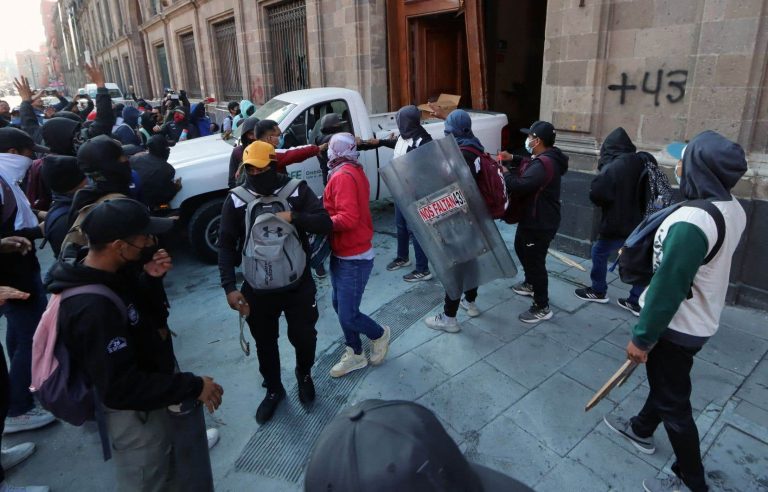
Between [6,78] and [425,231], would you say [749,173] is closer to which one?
[425,231]

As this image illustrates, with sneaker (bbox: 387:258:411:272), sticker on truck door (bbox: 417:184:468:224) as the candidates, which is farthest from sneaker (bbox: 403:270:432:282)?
sticker on truck door (bbox: 417:184:468:224)

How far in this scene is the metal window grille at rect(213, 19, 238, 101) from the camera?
1405 cm

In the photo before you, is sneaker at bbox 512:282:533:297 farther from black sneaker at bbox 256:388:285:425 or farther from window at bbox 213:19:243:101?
window at bbox 213:19:243:101

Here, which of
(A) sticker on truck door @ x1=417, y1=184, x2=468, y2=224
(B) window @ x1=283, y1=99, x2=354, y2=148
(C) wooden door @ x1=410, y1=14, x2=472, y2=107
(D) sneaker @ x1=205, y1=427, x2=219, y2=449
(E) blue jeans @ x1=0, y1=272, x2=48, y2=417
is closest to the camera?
(D) sneaker @ x1=205, y1=427, x2=219, y2=449

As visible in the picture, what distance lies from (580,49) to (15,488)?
6.03m

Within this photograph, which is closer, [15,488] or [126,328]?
[126,328]

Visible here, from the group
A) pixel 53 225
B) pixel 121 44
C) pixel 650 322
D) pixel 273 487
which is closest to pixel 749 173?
pixel 650 322

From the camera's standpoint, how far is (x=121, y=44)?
1086 inches

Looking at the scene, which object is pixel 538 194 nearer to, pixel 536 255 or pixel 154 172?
pixel 536 255

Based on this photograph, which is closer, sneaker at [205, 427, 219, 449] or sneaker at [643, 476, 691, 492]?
sneaker at [643, 476, 691, 492]

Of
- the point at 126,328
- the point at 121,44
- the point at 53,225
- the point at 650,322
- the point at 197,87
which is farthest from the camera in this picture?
the point at 121,44

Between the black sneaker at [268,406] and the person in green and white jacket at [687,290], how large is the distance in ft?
7.17

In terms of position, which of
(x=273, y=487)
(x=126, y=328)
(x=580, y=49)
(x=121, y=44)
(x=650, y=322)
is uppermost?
(x=121, y=44)

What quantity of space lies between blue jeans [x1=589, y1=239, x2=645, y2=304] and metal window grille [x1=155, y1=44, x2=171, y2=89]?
21917mm
